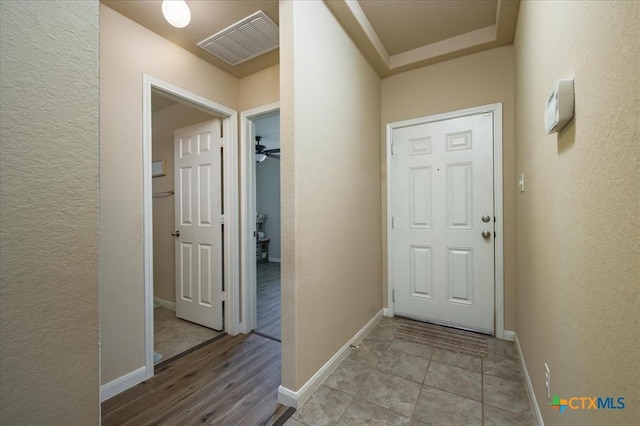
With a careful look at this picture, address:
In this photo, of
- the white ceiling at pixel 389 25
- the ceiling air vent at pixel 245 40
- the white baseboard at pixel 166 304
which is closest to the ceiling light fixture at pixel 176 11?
the white ceiling at pixel 389 25

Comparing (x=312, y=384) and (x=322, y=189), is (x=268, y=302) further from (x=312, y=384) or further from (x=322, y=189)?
(x=322, y=189)

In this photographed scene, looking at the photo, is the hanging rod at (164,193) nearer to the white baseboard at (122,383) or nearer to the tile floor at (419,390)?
the white baseboard at (122,383)

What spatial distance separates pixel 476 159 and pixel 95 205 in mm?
2743

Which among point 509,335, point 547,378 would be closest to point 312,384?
point 547,378

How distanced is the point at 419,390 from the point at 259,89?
278 centimetres

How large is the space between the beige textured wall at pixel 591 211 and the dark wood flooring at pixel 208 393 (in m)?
1.45

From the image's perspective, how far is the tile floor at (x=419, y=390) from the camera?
150 cm

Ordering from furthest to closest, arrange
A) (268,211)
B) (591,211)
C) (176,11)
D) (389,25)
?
1. (268,211)
2. (389,25)
3. (176,11)
4. (591,211)

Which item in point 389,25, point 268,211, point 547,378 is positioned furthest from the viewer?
point 268,211

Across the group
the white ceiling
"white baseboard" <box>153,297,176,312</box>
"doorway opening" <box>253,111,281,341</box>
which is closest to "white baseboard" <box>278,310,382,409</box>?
"doorway opening" <box>253,111,281,341</box>

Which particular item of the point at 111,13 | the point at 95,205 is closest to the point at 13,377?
the point at 95,205

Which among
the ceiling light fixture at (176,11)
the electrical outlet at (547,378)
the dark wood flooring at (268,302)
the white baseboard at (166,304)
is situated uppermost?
the ceiling light fixture at (176,11)

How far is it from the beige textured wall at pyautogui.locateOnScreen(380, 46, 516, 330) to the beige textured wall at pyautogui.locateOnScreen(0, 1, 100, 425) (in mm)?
2569

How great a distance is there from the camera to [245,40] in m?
2.18
